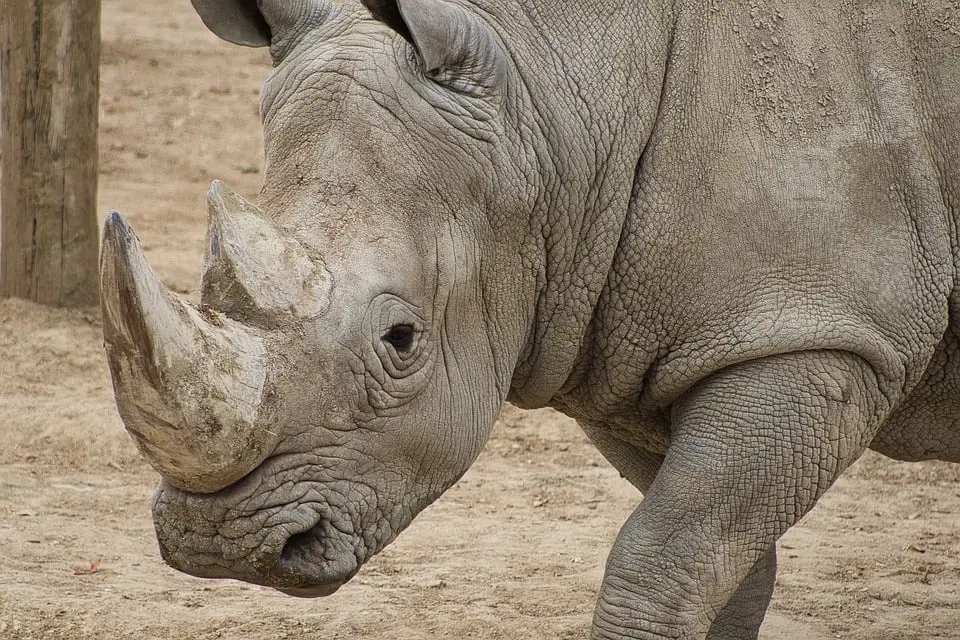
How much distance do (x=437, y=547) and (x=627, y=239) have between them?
2608 mm

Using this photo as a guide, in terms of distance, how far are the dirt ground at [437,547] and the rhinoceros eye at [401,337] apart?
188cm

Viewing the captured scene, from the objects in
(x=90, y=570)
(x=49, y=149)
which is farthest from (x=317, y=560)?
(x=49, y=149)

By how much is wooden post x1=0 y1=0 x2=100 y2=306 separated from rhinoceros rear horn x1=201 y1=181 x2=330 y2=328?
5.70 m

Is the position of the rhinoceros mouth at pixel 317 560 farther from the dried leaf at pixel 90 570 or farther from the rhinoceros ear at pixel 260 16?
the dried leaf at pixel 90 570

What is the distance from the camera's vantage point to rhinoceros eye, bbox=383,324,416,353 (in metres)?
3.70

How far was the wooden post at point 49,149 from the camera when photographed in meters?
8.68

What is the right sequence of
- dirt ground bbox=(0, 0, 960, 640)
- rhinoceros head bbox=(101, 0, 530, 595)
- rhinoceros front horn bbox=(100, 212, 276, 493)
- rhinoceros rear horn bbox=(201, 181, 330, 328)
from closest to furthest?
rhinoceros front horn bbox=(100, 212, 276, 493), rhinoceros head bbox=(101, 0, 530, 595), rhinoceros rear horn bbox=(201, 181, 330, 328), dirt ground bbox=(0, 0, 960, 640)

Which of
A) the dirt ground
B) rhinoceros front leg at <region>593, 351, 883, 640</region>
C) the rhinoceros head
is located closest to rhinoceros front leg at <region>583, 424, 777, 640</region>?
the dirt ground

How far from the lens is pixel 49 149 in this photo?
348 inches

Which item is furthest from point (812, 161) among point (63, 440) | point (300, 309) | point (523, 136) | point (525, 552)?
point (63, 440)

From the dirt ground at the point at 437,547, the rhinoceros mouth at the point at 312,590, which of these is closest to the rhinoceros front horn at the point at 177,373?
the rhinoceros mouth at the point at 312,590

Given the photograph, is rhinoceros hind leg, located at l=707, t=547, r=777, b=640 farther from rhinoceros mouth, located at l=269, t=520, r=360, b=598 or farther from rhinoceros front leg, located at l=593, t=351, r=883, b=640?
rhinoceros mouth, located at l=269, t=520, r=360, b=598

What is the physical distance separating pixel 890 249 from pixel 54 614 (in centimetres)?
308

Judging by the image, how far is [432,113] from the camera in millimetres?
3834
